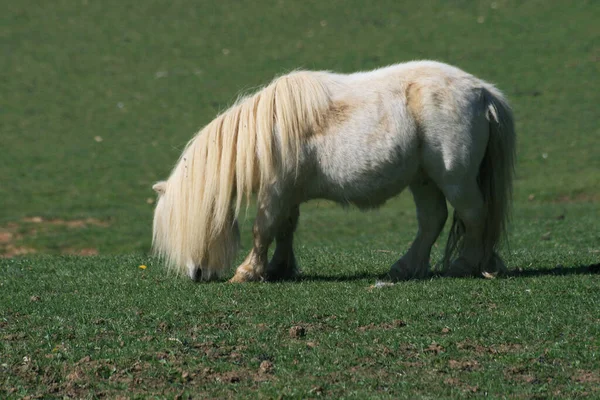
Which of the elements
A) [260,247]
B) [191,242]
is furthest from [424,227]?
[191,242]

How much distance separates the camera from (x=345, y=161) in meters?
9.06

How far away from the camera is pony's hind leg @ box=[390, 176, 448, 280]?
955 centimetres

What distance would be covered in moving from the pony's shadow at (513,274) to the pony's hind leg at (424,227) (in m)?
0.14

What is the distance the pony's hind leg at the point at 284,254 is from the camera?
9664 mm

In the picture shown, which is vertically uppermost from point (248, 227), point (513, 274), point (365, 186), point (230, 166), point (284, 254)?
point (230, 166)

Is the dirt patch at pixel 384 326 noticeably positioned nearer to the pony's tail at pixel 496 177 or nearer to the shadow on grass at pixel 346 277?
the shadow on grass at pixel 346 277

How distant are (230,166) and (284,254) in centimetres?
111

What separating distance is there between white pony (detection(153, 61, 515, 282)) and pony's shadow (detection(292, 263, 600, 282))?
0.64 ft

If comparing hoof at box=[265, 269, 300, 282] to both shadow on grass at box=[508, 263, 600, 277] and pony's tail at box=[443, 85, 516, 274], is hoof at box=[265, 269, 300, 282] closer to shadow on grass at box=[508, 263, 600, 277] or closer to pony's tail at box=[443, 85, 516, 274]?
pony's tail at box=[443, 85, 516, 274]

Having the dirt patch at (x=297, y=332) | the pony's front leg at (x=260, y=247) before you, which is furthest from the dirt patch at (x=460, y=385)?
the pony's front leg at (x=260, y=247)

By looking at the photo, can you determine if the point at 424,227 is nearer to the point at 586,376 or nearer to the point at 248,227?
the point at 586,376

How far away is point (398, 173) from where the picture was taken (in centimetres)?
910

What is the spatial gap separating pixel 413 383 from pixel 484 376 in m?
0.47

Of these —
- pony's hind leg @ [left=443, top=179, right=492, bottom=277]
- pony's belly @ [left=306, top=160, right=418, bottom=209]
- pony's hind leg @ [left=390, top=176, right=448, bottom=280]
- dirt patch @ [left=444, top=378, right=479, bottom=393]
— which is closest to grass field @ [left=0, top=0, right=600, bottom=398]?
dirt patch @ [left=444, top=378, right=479, bottom=393]
